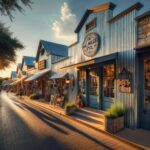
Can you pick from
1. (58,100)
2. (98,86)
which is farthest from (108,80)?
(58,100)

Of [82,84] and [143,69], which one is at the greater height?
[143,69]

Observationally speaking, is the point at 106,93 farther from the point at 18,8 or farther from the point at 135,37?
the point at 18,8

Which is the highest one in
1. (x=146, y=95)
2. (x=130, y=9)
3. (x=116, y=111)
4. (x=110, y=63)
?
(x=130, y=9)

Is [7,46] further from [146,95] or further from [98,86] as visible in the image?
[146,95]

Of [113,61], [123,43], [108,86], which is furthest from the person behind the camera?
[108,86]

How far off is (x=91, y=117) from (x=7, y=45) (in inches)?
276

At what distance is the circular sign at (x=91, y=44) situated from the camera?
9.16 meters

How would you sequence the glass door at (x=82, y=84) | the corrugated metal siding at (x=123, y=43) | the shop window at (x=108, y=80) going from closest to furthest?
the corrugated metal siding at (x=123, y=43)
the shop window at (x=108, y=80)
the glass door at (x=82, y=84)

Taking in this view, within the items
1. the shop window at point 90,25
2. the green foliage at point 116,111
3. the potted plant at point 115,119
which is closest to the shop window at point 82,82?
the shop window at point 90,25

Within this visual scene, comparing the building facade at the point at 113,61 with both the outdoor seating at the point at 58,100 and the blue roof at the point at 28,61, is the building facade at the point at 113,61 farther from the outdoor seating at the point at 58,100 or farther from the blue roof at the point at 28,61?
the blue roof at the point at 28,61

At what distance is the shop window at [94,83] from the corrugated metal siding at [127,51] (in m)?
2.09

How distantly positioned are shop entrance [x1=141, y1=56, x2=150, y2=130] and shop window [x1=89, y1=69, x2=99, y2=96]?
3.35m

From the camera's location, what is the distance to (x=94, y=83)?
9.77 metres

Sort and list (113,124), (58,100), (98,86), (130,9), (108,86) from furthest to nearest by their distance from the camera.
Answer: (58,100) < (98,86) < (108,86) < (130,9) < (113,124)
